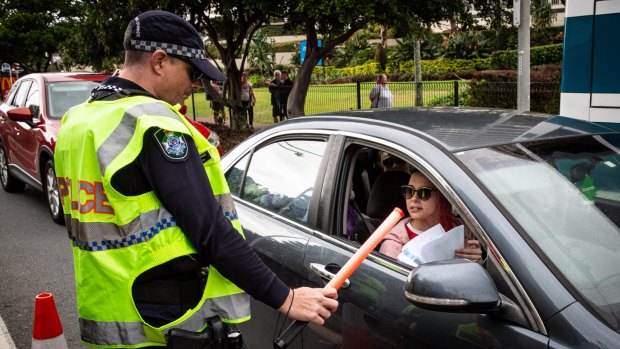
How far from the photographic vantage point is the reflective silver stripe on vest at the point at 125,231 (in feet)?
6.66

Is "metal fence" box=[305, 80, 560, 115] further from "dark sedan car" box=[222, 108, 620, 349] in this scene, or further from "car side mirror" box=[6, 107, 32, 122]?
"dark sedan car" box=[222, 108, 620, 349]

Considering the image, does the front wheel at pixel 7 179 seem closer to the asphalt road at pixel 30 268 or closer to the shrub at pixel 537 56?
the asphalt road at pixel 30 268

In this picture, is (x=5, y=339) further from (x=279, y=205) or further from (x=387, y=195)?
Answer: (x=387, y=195)

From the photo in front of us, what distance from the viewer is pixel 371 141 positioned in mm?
2887

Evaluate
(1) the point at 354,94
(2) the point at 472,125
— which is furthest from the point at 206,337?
(1) the point at 354,94

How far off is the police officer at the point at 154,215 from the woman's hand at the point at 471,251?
83cm

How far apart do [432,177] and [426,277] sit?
52cm

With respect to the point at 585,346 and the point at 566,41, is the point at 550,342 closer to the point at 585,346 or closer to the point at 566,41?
the point at 585,346

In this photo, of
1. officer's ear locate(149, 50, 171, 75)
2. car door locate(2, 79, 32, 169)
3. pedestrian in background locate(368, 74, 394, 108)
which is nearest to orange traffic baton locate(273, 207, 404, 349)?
officer's ear locate(149, 50, 171, 75)

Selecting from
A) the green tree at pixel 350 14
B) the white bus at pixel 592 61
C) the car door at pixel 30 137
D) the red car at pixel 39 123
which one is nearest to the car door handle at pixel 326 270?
the white bus at pixel 592 61

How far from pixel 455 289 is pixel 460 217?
2.72 feet

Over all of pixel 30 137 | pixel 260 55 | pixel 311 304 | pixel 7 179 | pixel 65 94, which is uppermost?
pixel 260 55

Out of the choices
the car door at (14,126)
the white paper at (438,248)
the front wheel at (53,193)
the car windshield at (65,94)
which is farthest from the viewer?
the car door at (14,126)

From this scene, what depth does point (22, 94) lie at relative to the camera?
985cm
